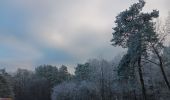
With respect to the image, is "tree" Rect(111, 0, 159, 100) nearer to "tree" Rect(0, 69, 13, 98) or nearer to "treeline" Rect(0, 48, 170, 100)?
Result: "treeline" Rect(0, 48, 170, 100)

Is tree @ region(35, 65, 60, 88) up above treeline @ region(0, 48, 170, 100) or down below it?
above

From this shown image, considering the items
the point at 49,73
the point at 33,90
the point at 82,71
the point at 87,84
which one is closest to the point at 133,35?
the point at 87,84

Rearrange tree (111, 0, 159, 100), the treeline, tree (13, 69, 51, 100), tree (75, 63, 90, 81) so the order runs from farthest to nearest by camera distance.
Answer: tree (13, 69, 51, 100) → tree (75, 63, 90, 81) → the treeline → tree (111, 0, 159, 100)

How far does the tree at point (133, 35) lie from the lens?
1178 inches

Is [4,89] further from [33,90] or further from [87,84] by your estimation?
[33,90]

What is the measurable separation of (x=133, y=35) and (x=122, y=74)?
446 centimetres

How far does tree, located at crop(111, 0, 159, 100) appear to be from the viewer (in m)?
29.9

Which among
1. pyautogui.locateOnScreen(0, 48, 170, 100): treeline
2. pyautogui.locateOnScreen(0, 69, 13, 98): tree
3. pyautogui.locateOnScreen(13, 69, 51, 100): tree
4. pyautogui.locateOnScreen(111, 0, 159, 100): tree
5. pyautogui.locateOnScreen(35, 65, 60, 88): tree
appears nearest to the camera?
pyautogui.locateOnScreen(111, 0, 159, 100): tree

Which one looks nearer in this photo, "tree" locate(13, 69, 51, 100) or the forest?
the forest

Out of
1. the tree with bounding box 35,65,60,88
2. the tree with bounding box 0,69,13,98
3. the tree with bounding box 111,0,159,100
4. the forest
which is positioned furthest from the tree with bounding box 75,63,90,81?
the tree with bounding box 111,0,159,100

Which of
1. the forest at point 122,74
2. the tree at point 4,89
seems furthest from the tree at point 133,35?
the tree at point 4,89

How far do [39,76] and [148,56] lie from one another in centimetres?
7536

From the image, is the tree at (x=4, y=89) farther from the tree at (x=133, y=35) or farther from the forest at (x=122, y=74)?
the tree at (x=133, y=35)

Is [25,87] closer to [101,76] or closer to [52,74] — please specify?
[52,74]
